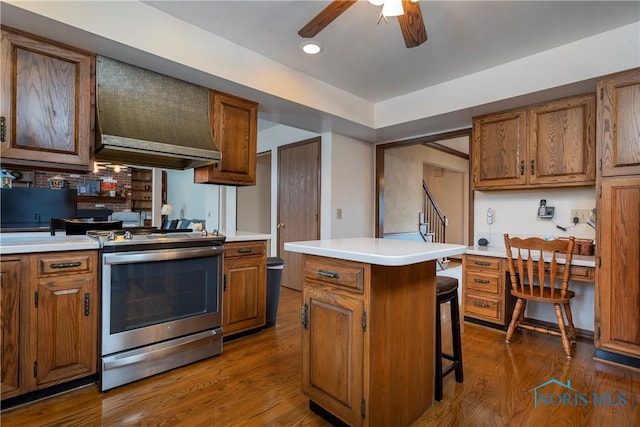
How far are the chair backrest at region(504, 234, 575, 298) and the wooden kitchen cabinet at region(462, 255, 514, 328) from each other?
150mm

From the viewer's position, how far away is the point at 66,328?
1.84m

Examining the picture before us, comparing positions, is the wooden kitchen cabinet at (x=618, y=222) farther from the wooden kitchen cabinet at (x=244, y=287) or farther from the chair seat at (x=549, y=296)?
the wooden kitchen cabinet at (x=244, y=287)

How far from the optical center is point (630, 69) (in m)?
2.24

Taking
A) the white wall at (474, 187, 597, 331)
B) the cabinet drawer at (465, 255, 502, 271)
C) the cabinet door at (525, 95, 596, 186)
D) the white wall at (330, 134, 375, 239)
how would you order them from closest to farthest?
the cabinet door at (525, 95, 596, 186), the white wall at (474, 187, 597, 331), the cabinet drawer at (465, 255, 502, 271), the white wall at (330, 134, 375, 239)

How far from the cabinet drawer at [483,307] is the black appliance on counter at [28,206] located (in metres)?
5.45

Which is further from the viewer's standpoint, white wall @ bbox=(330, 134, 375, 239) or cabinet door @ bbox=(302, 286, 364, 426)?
white wall @ bbox=(330, 134, 375, 239)

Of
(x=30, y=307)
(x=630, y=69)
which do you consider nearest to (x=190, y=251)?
(x=30, y=307)

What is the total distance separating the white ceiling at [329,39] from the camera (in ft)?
6.52

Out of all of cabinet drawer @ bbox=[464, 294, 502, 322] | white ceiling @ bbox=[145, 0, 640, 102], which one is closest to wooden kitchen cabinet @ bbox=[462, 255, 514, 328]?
cabinet drawer @ bbox=[464, 294, 502, 322]

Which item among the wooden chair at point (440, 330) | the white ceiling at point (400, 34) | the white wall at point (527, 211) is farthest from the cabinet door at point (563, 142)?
the wooden chair at point (440, 330)

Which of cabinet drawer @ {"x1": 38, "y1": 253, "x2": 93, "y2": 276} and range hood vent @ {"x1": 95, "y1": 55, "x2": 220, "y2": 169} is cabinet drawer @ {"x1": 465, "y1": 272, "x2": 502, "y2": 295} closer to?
range hood vent @ {"x1": 95, "y1": 55, "x2": 220, "y2": 169}

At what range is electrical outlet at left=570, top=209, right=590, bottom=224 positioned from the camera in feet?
9.32

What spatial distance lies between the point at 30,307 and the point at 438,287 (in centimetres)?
232

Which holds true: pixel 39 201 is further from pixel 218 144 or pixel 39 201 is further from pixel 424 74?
pixel 424 74
